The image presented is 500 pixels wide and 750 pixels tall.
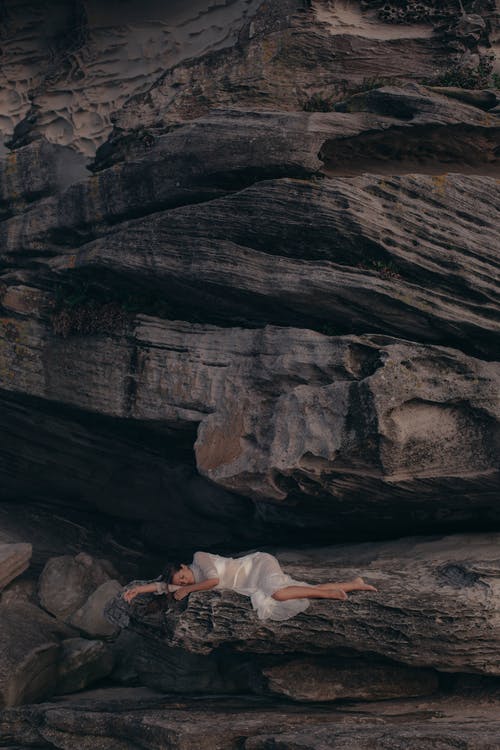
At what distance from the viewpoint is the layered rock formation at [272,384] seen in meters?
14.8

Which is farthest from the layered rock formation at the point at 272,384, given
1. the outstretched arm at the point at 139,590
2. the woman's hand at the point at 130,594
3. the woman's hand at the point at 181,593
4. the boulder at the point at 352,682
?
the woman's hand at the point at 130,594

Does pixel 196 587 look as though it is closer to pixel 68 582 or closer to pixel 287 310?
pixel 287 310

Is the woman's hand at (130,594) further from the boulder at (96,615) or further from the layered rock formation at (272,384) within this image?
the boulder at (96,615)

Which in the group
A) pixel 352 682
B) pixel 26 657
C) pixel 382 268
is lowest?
pixel 26 657

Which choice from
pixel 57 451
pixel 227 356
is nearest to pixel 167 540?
pixel 57 451

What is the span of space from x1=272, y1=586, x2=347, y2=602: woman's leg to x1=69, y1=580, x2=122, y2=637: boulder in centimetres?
659

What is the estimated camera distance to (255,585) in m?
15.1

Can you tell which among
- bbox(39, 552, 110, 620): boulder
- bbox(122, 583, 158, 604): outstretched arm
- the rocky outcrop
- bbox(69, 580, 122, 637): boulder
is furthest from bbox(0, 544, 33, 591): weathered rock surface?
bbox(122, 583, 158, 604): outstretched arm

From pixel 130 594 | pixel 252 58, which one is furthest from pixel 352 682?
pixel 252 58

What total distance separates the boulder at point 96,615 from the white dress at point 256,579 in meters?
5.10

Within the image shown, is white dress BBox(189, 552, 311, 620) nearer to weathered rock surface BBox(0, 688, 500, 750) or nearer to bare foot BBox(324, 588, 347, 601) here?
bare foot BBox(324, 588, 347, 601)

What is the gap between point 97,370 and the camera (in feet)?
62.3

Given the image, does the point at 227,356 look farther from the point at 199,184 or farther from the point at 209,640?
the point at 209,640

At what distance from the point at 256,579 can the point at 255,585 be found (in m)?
0.13
